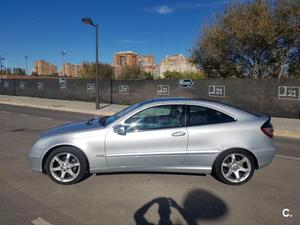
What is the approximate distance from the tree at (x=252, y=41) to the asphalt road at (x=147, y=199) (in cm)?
1591

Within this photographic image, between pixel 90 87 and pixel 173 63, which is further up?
pixel 173 63

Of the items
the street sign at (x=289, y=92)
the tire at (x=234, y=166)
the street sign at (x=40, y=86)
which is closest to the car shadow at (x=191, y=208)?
the tire at (x=234, y=166)

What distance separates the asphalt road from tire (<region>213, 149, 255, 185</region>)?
0.44ft

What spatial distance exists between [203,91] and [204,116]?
12338mm

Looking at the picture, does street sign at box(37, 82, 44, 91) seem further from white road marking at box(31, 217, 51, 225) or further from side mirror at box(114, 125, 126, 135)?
white road marking at box(31, 217, 51, 225)

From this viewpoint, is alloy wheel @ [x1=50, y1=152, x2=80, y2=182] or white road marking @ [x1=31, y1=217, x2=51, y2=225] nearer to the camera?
white road marking @ [x1=31, y1=217, x2=51, y2=225]

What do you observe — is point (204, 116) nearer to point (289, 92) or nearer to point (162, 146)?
point (162, 146)

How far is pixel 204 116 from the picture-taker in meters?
4.98

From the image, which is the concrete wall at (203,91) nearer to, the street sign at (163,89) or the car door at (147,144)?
the street sign at (163,89)

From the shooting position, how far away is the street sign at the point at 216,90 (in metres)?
16.3

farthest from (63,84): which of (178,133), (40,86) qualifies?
(178,133)

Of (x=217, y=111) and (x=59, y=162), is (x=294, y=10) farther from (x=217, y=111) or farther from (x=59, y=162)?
(x=59, y=162)

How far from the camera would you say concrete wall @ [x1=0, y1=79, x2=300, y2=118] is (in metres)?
14.2

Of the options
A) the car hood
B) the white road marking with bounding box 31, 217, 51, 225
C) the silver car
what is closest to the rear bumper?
the silver car
